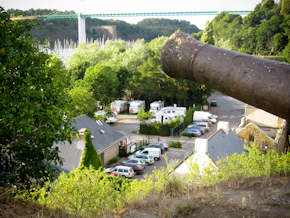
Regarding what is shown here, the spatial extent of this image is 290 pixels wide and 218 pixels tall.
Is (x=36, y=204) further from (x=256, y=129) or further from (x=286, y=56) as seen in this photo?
(x=286, y=56)

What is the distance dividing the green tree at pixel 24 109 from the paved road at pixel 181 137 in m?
11.6

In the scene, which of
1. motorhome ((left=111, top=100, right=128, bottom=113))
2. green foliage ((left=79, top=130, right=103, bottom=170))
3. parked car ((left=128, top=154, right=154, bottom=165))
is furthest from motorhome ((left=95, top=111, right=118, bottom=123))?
green foliage ((left=79, top=130, right=103, bottom=170))

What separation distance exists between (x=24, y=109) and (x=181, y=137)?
25.9m

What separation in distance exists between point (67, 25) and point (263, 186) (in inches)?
→ 6062

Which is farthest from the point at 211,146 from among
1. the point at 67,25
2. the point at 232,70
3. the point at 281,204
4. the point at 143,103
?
the point at 67,25

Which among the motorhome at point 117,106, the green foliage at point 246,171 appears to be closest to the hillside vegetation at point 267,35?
the motorhome at point 117,106

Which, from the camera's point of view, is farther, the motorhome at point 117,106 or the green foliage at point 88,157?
the motorhome at point 117,106

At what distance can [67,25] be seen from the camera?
148125 mm

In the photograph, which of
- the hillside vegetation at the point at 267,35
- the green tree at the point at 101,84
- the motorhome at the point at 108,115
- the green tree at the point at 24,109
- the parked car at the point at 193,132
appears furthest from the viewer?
the hillside vegetation at the point at 267,35

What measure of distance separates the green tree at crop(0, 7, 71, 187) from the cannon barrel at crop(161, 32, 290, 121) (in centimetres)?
315

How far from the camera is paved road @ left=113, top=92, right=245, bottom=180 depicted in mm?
23653

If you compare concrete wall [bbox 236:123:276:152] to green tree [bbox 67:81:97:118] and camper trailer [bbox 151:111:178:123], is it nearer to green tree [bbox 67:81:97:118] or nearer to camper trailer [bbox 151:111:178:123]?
camper trailer [bbox 151:111:178:123]

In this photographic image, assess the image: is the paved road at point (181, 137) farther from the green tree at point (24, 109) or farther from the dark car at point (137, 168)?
the green tree at point (24, 109)

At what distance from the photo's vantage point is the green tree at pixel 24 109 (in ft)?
18.8
